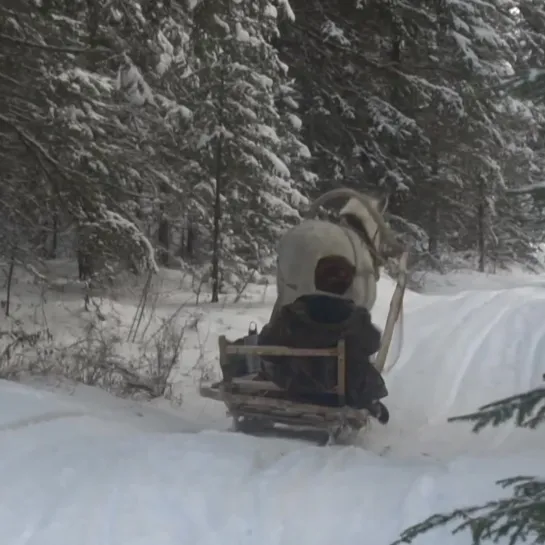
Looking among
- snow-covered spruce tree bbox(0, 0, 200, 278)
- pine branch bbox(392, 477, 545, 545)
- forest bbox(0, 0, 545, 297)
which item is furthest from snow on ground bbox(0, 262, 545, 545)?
snow-covered spruce tree bbox(0, 0, 200, 278)

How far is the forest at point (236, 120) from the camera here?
9141mm

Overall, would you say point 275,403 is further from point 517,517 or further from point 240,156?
point 240,156

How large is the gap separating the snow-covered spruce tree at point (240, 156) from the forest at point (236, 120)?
34 millimetres

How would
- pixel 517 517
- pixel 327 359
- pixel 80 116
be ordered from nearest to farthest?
pixel 517 517 < pixel 327 359 < pixel 80 116

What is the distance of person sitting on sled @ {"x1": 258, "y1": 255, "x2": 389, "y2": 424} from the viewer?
21.0ft

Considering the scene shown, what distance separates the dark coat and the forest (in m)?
1.56

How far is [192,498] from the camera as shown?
3.89 meters

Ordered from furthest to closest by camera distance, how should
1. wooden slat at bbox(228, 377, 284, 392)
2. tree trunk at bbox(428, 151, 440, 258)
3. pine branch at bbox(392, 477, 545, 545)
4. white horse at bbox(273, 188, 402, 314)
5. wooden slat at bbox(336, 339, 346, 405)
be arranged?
tree trunk at bbox(428, 151, 440, 258) → white horse at bbox(273, 188, 402, 314) → wooden slat at bbox(228, 377, 284, 392) → wooden slat at bbox(336, 339, 346, 405) → pine branch at bbox(392, 477, 545, 545)

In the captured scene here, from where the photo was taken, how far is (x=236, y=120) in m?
13.1

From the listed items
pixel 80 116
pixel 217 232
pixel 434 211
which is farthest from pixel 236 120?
pixel 434 211

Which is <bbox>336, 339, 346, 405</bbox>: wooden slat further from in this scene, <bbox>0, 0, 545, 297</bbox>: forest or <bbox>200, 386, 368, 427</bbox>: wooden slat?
<bbox>0, 0, 545, 297</bbox>: forest

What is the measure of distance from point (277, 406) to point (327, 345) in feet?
2.12

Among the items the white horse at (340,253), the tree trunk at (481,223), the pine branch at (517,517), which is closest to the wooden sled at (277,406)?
the white horse at (340,253)

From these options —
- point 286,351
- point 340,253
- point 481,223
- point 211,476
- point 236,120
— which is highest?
point 236,120
